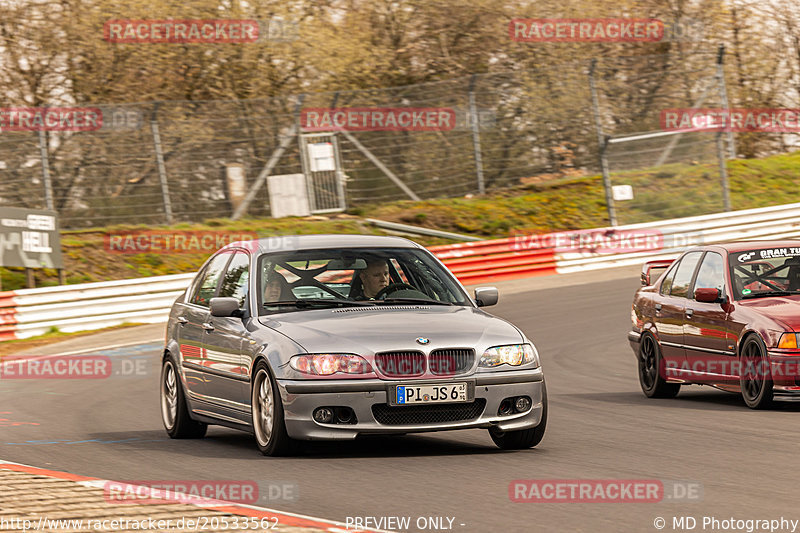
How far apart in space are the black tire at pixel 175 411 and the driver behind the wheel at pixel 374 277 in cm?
196

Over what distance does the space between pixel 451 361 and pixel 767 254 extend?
15.5ft

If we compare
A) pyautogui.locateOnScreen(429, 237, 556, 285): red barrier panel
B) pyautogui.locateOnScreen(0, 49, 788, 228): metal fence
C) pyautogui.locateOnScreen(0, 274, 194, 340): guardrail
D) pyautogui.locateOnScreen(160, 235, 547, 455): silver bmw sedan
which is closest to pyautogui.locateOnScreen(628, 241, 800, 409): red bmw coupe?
pyautogui.locateOnScreen(160, 235, 547, 455): silver bmw sedan

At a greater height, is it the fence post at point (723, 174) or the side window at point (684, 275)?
the fence post at point (723, 174)

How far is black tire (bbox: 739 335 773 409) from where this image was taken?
34.9ft

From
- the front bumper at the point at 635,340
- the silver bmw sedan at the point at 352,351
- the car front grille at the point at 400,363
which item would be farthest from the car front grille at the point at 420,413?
the front bumper at the point at 635,340

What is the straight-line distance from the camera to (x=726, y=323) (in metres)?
11.4

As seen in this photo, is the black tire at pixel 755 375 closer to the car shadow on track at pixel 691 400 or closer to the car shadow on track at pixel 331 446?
the car shadow on track at pixel 691 400

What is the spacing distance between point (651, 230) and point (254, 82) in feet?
37.5

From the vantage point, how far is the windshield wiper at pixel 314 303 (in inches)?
357

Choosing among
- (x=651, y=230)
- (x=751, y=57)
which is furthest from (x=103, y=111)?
(x=751, y=57)

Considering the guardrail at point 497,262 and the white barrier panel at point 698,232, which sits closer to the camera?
the guardrail at point 497,262

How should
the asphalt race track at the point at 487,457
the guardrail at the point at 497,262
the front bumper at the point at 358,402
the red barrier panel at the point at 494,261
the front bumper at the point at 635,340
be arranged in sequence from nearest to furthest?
the asphalt race track at the point at 487,457 → the front bumper at the point at 358,402 → the front bumper at the point at 635,340 → the guardrail at the point at 497,262 → the red barrier panel at the point at 494,261

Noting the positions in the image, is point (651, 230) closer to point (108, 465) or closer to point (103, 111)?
point (103, 111)

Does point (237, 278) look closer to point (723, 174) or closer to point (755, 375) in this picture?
point (755, 375)
